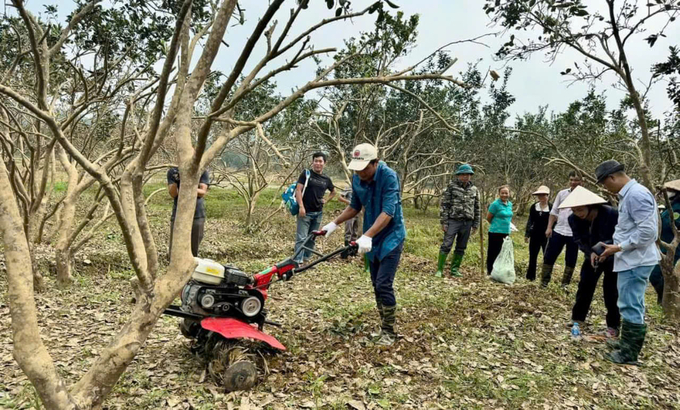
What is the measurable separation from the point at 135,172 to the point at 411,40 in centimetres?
780

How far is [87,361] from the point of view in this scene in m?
3.75

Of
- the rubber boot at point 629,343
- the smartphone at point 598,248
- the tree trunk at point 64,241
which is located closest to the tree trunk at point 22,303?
the tree trunk at point 64,241

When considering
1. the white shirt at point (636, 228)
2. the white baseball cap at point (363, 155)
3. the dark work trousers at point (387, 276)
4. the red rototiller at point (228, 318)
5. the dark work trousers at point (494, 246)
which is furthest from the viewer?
the dark work trousers at point (494, 246)

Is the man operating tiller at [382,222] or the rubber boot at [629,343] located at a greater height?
the man operating tiller at [382,222]

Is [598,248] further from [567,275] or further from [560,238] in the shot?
[567,275]

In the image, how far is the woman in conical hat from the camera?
4699mm

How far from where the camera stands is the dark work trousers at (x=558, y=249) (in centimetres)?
693

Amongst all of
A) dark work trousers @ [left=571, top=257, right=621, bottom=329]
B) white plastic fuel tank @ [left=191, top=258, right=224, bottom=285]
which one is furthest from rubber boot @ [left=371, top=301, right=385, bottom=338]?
dark work trousers @ [left=571, top=257, right=621, bottom=329]

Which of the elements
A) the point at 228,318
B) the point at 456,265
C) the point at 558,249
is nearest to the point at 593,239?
the point at 558,249

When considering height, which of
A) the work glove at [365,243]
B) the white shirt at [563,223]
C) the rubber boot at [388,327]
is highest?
the white shirt at [563,223]

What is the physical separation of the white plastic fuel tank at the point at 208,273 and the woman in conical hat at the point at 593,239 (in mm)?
3643

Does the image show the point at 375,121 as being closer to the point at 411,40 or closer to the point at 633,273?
the point at 411,40

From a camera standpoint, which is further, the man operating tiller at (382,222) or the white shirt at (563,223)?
the white shirt at (563,223)

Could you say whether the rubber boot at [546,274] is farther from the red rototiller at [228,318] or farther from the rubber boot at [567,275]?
the red rototiller at [228,318]
